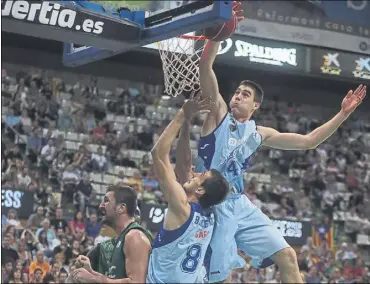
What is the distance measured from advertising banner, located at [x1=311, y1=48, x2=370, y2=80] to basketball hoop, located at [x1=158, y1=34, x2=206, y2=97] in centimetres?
1132

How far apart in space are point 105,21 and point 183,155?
112 cm

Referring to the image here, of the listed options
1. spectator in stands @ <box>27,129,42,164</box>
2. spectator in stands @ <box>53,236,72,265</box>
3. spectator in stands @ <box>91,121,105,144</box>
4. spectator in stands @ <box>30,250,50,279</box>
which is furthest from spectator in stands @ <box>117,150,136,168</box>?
spectator in stands @ <box>30,250,50,279</box>

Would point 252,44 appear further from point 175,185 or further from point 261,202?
point 175,185

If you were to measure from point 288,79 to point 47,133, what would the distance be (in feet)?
21.3

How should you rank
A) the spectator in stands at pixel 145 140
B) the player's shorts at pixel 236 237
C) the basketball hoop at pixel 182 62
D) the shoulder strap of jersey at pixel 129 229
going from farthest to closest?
the spectator in stands at pixel 145 140 < the basketball hoop at pixel 182 62 < the player's shorts at pixel 236 237 < the shoulder strap of jersey at pixel 129 229

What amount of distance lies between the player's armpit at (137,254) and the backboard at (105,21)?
141 cm

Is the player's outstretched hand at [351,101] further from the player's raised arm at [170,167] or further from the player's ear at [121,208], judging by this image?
the player's ear at [121,208]

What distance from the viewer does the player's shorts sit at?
581 cm

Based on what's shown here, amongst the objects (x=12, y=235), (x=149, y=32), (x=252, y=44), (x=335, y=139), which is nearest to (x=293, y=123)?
(x=335, y=139)

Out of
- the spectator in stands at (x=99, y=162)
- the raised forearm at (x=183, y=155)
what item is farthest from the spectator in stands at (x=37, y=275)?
the raised forearm at (x=183, y=155)

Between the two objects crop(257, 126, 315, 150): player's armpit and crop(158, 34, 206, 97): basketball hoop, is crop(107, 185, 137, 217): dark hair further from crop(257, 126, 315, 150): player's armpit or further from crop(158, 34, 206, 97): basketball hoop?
crop(257, 126, 315, 150): player's armpit

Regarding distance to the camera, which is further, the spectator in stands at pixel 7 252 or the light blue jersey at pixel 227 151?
the spectator in stands at pixel 7 252

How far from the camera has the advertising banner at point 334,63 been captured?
57.6ft

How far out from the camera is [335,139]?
1819 centimetres
